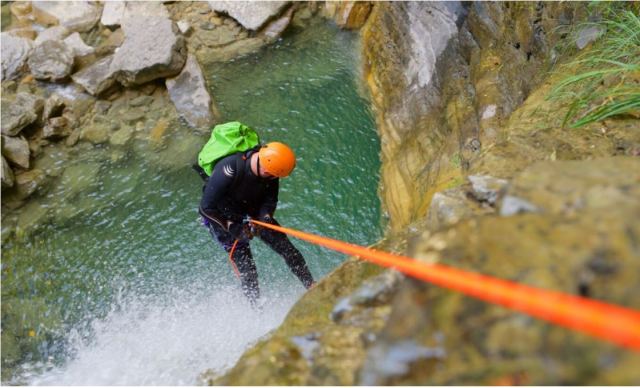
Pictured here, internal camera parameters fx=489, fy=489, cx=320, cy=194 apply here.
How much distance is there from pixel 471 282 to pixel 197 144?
22.7ft

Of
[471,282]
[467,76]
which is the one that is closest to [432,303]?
[471,282]

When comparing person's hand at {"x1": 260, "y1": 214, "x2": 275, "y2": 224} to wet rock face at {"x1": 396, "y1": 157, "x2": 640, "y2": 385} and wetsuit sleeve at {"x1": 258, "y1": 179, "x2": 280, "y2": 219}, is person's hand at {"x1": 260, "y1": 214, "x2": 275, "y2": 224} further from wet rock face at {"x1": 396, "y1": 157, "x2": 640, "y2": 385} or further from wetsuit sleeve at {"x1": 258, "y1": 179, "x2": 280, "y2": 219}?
wet rock face at {"x1": 396, "y1": 157, "x2": 640, "y2": 385}

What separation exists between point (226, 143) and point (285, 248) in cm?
113

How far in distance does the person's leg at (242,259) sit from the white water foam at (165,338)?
0.29 metres

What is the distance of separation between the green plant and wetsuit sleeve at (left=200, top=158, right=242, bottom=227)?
2527 millimetres

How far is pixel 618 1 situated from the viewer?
4.13 meters

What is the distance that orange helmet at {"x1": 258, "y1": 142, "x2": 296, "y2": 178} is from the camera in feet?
12.3

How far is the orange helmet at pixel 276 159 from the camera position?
147 inches

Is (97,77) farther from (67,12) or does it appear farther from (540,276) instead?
(540,276)

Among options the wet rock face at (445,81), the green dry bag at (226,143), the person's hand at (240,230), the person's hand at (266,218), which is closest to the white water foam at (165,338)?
the person's hand at (240,230)

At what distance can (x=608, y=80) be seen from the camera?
375cm

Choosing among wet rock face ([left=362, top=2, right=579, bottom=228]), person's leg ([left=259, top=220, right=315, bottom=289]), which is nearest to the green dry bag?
person's leg ([left=259, top=220, right=315, bottom=289])

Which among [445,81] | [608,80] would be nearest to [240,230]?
[608,80]

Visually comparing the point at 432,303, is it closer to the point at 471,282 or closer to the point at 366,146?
the point at 471,282
